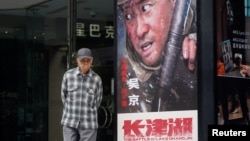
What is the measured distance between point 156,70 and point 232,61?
3.49 ft

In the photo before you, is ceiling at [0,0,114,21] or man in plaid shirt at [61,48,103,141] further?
ceiling at [0,0,114,21]

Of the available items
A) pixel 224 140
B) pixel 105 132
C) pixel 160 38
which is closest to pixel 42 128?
pixel 105 132

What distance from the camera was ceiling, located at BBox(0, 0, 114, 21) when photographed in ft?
32.3

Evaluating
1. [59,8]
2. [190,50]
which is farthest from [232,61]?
[59,8]

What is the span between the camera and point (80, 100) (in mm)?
7641

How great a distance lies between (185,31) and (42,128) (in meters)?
4.32

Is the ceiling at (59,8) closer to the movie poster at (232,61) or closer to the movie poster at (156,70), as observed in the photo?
the movie poster at (156,70)

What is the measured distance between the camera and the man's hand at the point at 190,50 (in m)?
7.81

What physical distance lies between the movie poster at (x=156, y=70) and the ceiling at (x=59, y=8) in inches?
45.0

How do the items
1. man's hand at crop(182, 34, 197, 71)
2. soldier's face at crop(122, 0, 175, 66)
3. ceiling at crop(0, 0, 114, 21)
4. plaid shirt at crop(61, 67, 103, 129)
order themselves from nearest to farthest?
1. plaid shirt at crop(61, 67, 103, 129)
2. man's hand at crop(182, 34, 197, 71)
3. soldier's face at crop(122, 0, 175, 66)
4. ceiling at crop(0, 0, 114, 21)

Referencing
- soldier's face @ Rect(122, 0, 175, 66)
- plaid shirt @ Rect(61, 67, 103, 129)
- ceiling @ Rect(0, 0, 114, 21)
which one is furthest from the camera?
ceiling @ Rect(0, 0, 114, 21)

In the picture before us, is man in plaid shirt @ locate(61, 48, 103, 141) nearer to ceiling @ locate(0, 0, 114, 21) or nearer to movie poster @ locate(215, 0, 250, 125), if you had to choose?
movie poster @ locate(215, 0, 250, 125)

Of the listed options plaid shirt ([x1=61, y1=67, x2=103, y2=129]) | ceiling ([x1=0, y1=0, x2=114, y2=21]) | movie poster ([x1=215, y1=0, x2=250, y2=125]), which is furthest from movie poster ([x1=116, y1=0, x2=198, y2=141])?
ceiling ([x1=0, y1=0, x2=114, y2=21])

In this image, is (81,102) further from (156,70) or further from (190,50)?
(190,50)
